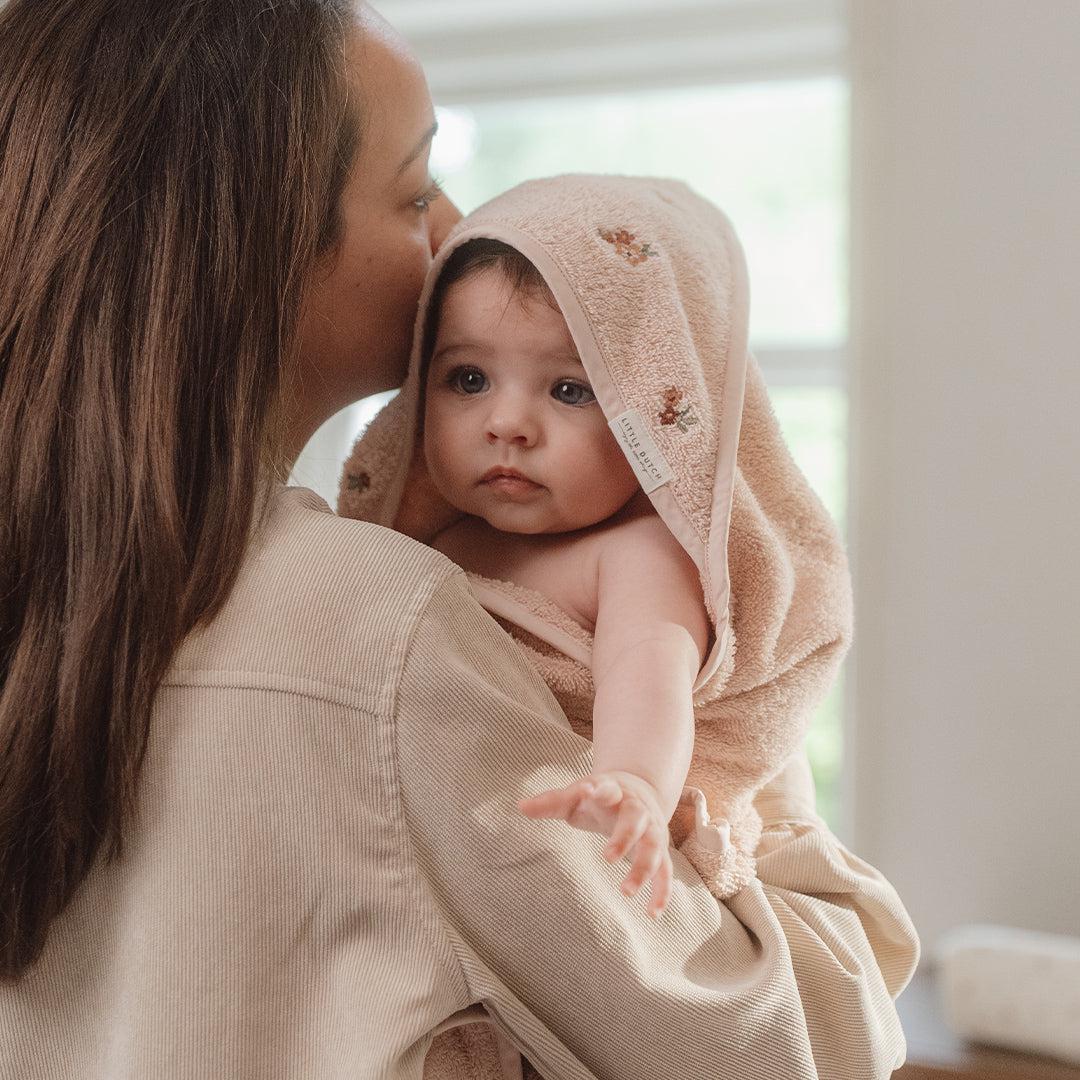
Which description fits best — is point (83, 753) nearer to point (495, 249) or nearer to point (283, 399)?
point (283, 399)

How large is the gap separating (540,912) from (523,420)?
362 millimetres

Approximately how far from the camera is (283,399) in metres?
0.78

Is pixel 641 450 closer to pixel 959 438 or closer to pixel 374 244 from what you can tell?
pixel 374 244

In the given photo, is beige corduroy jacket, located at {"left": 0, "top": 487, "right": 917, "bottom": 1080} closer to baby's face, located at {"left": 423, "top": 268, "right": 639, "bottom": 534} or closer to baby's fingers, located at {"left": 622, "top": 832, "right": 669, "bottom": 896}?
baby's fingers, located at {"left": 622, "top": 832, "right": 669, "bottom": 896}

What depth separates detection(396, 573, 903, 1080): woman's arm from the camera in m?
0.67

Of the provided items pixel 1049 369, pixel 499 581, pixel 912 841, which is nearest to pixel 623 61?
pixel 1049 369

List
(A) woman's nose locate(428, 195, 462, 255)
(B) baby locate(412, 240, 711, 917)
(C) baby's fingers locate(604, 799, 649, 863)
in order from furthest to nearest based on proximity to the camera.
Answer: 1. (A) woman's nose locate(428, 195, 462, 255)
2. (B) baby locate(412, 240, 711, 917)
3. (C) baby's fingers locate(604, 799, 649, 863)

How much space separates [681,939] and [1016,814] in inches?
57.3

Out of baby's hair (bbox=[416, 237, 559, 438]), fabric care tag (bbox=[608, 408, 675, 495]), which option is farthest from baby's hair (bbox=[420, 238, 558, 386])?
fabric care tag (bbox=[608, 408, 675, 495])

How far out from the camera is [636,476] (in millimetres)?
905

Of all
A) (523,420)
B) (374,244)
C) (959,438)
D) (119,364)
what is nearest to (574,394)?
(523,420)

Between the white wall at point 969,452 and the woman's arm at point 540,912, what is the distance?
137 centimetres

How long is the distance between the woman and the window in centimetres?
160

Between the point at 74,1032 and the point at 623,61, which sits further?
the point at 623,61
